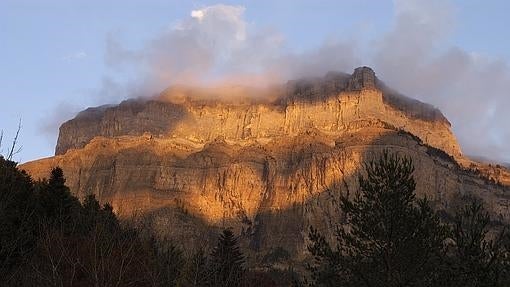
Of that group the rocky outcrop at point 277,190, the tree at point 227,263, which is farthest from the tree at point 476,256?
the rocky outcrop at point 277,190

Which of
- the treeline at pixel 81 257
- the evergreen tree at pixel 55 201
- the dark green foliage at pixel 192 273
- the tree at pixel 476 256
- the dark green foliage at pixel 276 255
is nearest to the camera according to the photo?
the treeline at pixel 81 257

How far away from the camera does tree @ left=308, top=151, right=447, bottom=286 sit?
2569cm

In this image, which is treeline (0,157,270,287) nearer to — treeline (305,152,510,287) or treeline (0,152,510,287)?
treeline (0,152,510,287)

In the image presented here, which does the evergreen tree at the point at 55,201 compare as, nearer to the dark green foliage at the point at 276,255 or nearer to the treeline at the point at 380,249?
the treeline at the point at 380,249

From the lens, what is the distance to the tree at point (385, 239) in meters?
25.7

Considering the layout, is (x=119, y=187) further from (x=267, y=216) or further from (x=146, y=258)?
(x=146, y=258)

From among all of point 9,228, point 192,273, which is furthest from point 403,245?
point 9,228

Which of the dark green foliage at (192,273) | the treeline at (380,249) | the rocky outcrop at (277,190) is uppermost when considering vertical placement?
the rocky outcrop at (277,190)

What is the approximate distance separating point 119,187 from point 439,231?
175m

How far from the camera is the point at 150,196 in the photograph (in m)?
188

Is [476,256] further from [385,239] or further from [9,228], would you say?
[9,228]

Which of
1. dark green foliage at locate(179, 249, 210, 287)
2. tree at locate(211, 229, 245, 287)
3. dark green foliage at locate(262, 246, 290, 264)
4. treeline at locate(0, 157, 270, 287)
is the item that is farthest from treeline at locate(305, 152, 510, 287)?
dark green foliage at locate(262, 246, 290, 264)

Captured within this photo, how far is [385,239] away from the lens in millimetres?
26203

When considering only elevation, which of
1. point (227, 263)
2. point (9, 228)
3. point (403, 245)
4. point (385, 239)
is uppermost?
point (385, 239)
